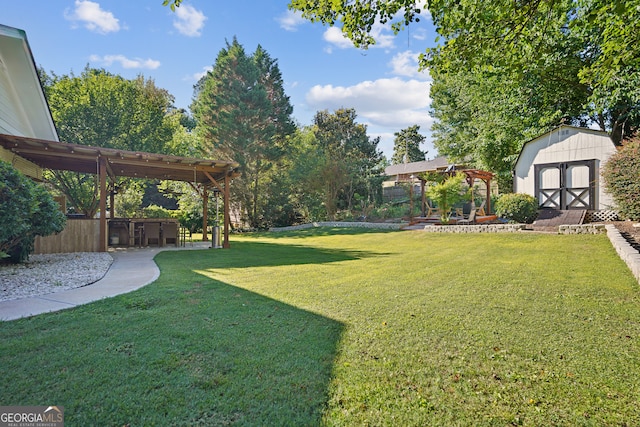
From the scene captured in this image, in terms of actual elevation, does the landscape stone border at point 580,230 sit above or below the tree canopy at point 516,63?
below

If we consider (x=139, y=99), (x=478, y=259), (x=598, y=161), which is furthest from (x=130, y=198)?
(x=598, y=161)

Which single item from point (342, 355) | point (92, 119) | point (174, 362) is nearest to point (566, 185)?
point (342, 355)

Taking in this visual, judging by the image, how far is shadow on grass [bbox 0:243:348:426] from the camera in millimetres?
1881

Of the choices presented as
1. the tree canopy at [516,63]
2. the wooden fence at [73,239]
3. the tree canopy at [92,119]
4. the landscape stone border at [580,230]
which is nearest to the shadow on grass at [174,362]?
the tree canopy at [516,63]

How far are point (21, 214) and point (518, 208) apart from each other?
549 inches

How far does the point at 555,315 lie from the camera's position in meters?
3.39

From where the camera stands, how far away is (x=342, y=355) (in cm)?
258

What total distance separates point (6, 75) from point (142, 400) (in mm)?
10750

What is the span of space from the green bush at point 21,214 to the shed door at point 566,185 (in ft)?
52.1

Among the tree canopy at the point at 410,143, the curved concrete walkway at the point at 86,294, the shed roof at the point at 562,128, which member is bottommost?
the curved concrete walkway at the point at 86,294

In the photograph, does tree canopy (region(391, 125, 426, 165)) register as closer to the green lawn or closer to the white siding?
the white siding

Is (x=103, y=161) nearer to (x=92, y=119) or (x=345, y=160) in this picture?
(x=92, y=119)

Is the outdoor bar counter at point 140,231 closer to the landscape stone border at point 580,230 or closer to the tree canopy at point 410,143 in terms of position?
the landscape stone border at point 580,230

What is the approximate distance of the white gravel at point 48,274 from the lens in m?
4.75
